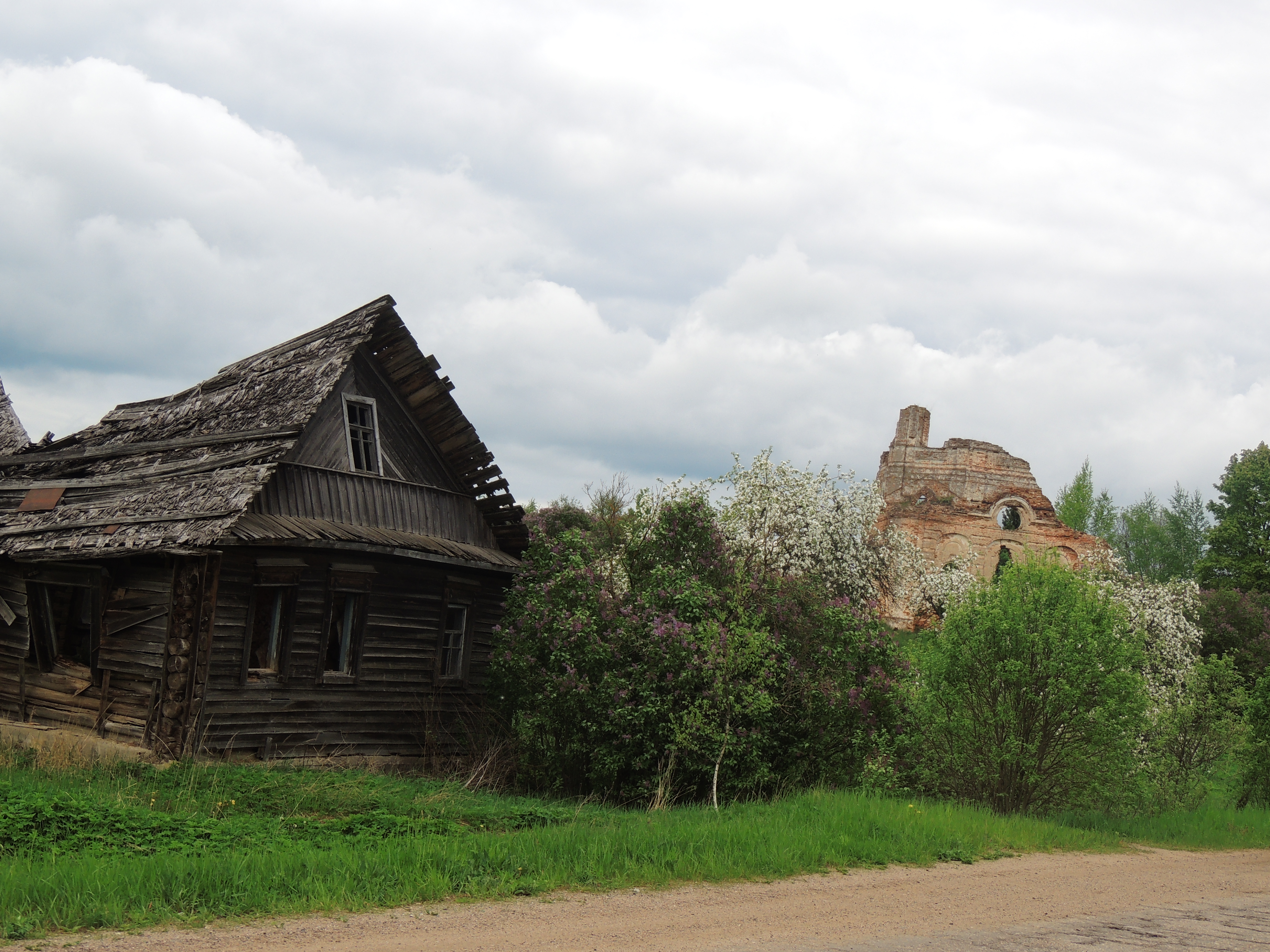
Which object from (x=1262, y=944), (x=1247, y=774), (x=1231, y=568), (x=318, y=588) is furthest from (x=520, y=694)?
(x=1231, y=568)

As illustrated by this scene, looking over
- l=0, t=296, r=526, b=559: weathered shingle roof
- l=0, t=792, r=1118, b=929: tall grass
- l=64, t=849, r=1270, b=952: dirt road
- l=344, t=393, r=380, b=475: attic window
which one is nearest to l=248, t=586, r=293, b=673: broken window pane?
l=0, t=296, r=526, b=559: weathered shingle roof

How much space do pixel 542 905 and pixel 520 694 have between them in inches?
313

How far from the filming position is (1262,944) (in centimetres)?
747

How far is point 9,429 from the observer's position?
24172 mm

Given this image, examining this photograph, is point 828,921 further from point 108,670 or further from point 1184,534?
point 1184,534

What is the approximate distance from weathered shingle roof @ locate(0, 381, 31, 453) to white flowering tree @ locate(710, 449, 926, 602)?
1695 centimetres

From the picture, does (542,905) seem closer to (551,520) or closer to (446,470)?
(446,470)

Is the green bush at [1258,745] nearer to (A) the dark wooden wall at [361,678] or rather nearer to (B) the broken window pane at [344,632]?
(A) the dark wooden wall at [361,678]

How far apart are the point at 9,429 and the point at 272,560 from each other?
1469 centimetres

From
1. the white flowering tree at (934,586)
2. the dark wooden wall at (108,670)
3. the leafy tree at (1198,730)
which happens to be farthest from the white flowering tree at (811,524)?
the dark wooden wall at (108,670)

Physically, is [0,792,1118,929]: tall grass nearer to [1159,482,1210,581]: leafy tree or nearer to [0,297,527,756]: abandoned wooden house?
[0,297,527,756]: abandoned wooden house

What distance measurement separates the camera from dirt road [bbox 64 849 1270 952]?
6379mm

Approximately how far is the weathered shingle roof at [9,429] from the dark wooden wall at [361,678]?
11270 mm

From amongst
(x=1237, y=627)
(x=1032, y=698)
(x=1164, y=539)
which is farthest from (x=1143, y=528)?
(x=1032, y=698)
